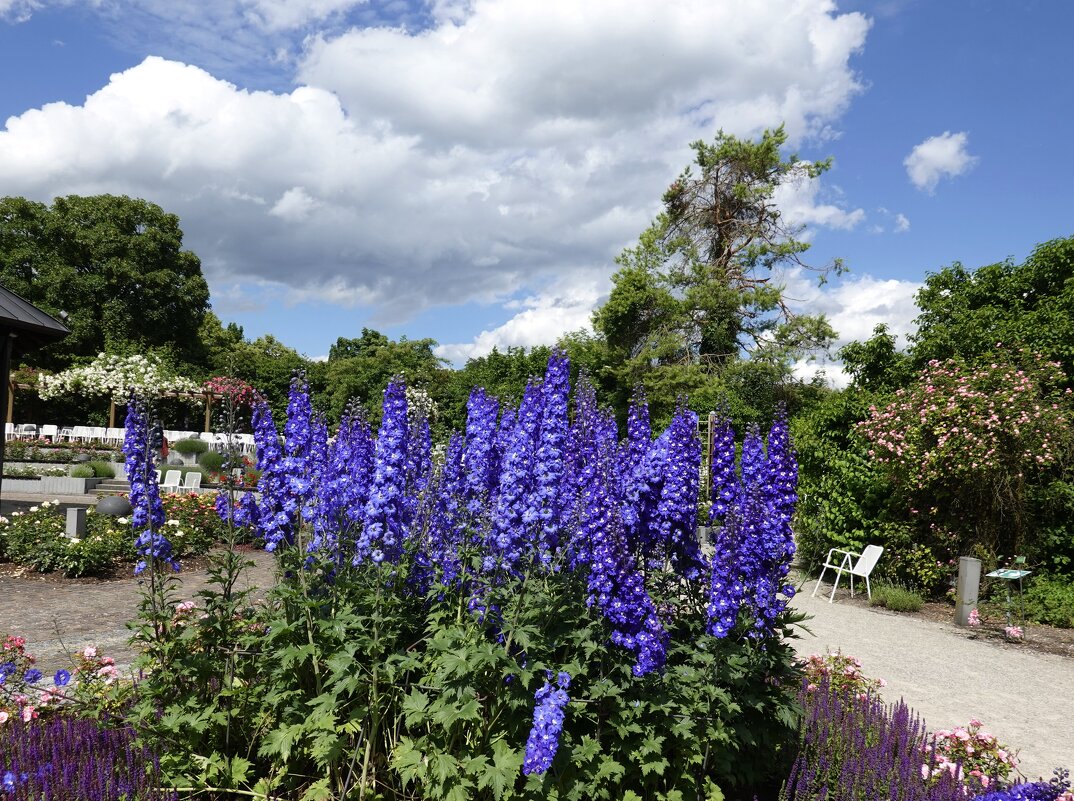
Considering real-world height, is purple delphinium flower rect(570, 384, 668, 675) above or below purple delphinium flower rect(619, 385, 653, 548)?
below

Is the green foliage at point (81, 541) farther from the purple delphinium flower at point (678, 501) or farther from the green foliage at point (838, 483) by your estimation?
the green foliage at point (838, 483)

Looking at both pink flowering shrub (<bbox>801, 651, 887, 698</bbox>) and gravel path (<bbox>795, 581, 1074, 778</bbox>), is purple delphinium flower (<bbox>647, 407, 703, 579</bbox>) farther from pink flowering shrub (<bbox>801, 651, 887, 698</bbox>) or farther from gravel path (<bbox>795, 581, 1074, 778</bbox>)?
gravel path (<bbox>795, 581, 1074, 778</bbox>)

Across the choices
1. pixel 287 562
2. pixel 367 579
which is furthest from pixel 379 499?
pixel 287 562

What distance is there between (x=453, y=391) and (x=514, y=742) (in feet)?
84.1

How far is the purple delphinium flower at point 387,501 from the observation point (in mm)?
3391

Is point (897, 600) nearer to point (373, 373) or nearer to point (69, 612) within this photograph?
point (69, 612)

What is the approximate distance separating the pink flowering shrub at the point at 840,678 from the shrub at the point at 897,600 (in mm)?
5276

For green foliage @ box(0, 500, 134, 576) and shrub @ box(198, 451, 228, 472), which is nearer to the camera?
green foliage @ box(0, 500, 134, 576)

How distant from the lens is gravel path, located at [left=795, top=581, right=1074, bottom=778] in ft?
18.4

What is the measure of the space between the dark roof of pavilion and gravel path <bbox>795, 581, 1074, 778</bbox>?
10.4 meters

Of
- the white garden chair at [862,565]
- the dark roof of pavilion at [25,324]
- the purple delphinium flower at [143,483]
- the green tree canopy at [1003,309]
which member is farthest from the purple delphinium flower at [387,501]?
the green tree canopy at [1003,309]

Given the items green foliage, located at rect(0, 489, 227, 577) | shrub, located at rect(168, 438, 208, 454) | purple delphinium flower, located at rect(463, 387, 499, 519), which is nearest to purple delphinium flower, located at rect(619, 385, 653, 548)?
purple delphinium flower, located at rect(463, 387, 499, 519)

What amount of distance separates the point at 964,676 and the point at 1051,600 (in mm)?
3588

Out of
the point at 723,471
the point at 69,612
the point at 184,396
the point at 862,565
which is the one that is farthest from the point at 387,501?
the point at 184,396
